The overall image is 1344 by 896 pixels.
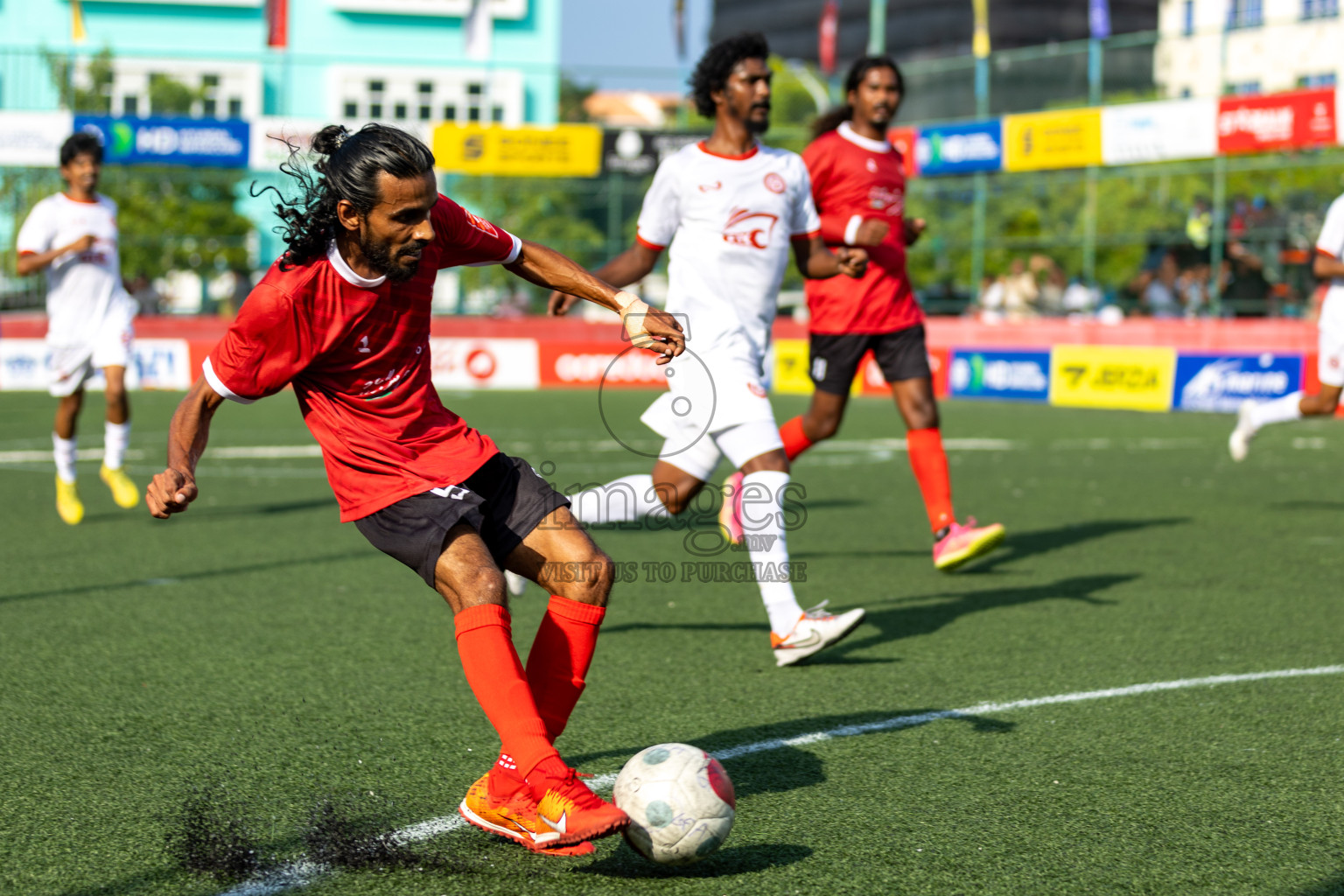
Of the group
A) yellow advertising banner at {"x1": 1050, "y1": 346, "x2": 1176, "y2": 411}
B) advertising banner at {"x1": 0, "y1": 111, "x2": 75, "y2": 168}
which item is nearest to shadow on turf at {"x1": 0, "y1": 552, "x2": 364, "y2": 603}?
yellow advertising banner at {"x1": 1050, "y1": 346, "x2": 1176, "y2": 411}

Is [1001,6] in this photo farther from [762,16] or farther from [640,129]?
[640,129]

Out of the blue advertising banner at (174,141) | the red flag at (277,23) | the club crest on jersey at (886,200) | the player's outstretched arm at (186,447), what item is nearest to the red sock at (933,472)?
the club crest on jersey at (886,200)

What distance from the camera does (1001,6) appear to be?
7938 cm

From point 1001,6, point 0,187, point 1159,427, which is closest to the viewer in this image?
point 1159,427

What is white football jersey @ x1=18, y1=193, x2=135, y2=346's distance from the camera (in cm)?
907

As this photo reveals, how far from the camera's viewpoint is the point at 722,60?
226 inches

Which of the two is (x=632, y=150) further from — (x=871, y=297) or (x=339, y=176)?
(x=339, y=176)

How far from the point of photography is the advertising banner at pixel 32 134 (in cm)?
2725

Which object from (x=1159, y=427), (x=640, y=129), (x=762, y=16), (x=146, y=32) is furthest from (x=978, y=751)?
(x=762, y=16)

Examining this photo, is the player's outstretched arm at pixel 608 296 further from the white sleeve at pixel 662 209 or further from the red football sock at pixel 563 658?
the white sleeve at pixel 662 209

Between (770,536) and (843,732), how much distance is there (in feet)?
3.49

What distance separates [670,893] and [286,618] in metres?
3.33

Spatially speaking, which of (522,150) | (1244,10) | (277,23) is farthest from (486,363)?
(1244,10)

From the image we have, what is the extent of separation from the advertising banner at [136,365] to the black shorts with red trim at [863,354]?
16624 mm
